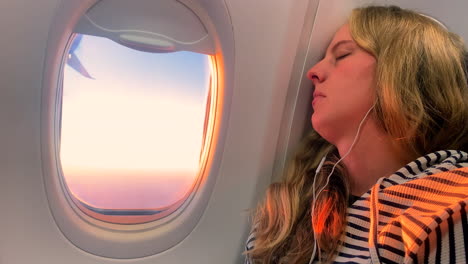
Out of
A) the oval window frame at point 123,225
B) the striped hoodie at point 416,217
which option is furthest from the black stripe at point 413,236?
the oval window frame at point 123,225

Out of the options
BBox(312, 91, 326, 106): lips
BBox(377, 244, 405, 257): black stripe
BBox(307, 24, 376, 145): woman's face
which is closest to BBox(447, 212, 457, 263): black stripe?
BBox(377, 244, 405, 257): black stripe

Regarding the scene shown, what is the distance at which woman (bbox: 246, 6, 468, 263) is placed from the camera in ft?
3.38

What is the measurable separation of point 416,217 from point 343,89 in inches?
17.3

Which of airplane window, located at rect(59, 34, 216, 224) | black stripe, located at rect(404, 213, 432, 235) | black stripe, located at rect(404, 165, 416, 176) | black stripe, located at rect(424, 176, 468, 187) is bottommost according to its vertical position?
black stripe, located at rect(404, 213, 432, 235)

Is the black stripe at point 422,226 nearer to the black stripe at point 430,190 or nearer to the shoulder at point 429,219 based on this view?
the shoulder at point 429,219

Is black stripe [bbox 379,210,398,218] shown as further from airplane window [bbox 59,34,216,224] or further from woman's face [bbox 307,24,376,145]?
airplane window [bbox 59,34,216,224]

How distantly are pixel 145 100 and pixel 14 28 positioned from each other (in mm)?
406

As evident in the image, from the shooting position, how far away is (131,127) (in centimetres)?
132

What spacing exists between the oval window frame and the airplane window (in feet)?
0.10

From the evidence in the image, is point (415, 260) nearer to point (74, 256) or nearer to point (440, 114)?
point (440, 114)

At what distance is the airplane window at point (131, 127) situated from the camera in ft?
4.07

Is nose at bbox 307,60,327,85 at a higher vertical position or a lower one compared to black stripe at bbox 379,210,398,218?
higher

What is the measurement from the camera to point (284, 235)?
1243 millimetres

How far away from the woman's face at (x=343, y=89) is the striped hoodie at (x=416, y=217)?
21cm
